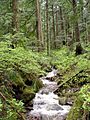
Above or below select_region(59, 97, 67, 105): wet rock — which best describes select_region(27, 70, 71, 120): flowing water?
below

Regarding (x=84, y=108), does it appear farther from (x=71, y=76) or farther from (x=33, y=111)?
(x=71, y=76)

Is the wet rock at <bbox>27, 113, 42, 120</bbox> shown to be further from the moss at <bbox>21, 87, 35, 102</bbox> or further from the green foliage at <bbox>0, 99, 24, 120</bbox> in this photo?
the green foliage at <bbox>0, 99, 24, 120</bbox>

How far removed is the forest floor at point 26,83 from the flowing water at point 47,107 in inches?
9.9

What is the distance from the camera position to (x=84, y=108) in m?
5.64

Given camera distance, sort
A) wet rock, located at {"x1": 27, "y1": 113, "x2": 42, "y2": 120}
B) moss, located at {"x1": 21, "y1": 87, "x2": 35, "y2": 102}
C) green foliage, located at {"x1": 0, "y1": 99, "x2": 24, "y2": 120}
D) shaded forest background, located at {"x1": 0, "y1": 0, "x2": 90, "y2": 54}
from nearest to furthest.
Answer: green foliage, located at {"x1": 0, "y1": 99, "x2": 24, "y2": 120}
wet rock, located at {"x1": 27, "y1": 113, "x2": 42, "y2": 120}
moss, located at {"x1": 21, "y1": 87, "x2": 35, "y2": 102}
shaded forest background, located at {"x1": 0, "y1": 0, "x2": 90, "y2": 54}

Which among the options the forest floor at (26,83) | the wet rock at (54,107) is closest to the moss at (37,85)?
the forest floor at (26,83)

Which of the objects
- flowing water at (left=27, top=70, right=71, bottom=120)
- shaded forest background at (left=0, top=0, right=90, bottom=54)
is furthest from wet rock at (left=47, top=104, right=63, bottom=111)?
shaded forest background at (left=0, top=0, right=90, bottom=54)

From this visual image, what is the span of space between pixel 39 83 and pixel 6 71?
4568mm

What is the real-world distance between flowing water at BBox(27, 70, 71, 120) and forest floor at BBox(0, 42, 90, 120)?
9.9 inches

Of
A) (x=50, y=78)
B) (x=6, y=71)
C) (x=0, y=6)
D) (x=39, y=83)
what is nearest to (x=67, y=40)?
(x=0, y=6)

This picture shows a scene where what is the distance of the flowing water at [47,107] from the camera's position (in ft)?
27.5

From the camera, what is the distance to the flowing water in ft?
27.5

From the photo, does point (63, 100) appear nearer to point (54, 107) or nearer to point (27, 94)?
point (54, 107)

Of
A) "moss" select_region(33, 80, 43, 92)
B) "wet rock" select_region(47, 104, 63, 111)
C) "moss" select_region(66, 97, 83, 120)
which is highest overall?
"moss" select_region(66, 97, 83, 120)
